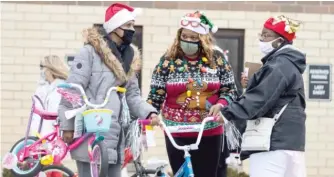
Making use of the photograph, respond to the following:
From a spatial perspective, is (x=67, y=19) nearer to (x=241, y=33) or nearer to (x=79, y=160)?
(x=241, y=33)

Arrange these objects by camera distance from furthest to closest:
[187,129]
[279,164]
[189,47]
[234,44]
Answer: [234,44] → [189,47] → [187,129] → [279,164]

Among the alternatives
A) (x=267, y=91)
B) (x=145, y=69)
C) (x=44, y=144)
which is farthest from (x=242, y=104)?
(x=145, y=69)

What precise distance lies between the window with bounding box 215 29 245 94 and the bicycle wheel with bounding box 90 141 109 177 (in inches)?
263

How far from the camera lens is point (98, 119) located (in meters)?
7.13

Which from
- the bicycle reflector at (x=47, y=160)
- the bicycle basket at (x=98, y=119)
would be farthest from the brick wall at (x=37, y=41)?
the bicycle basket at (x=98, y=119)

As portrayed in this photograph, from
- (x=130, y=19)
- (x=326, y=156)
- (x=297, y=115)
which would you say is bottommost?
(x=326, y=156)

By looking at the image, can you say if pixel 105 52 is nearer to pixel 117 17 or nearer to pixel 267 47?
pixel 117 17

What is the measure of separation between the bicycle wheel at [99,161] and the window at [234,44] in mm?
6684

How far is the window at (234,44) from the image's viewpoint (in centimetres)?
1377

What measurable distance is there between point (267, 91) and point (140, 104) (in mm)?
1212

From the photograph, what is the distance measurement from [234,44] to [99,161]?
22.7 ft

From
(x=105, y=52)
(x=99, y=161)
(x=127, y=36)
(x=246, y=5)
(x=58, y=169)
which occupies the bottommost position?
(x=58, y=169)

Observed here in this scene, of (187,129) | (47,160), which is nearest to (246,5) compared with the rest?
(47,160)

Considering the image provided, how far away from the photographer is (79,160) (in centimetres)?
741
